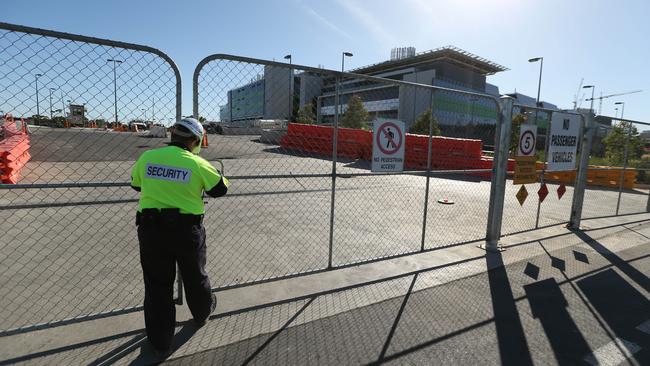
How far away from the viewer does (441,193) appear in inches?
446

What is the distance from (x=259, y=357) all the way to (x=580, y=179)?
24.9 ft

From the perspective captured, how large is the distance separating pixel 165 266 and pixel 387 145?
121 inches

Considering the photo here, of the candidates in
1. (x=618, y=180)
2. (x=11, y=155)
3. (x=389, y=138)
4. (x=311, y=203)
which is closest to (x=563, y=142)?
(x=389, y=138)

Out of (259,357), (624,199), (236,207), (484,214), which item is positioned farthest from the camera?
(624,199)

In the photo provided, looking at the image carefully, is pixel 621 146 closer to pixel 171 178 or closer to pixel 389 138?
pixel 389 138

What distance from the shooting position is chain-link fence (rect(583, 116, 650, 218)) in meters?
8.84

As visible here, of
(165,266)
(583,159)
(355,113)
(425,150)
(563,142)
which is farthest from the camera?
(355,113)

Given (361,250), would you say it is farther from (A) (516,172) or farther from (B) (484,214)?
(B) (484,214)

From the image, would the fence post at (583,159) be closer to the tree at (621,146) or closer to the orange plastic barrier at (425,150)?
the orange plastic barrier at (425,150)

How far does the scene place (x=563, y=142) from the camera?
22.8ft

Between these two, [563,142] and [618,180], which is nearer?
[563,142]

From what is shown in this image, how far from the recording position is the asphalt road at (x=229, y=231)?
3.82 meters

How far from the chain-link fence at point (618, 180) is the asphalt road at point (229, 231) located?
183 millimetres

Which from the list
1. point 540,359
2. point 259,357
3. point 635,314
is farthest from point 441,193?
point 259,357
